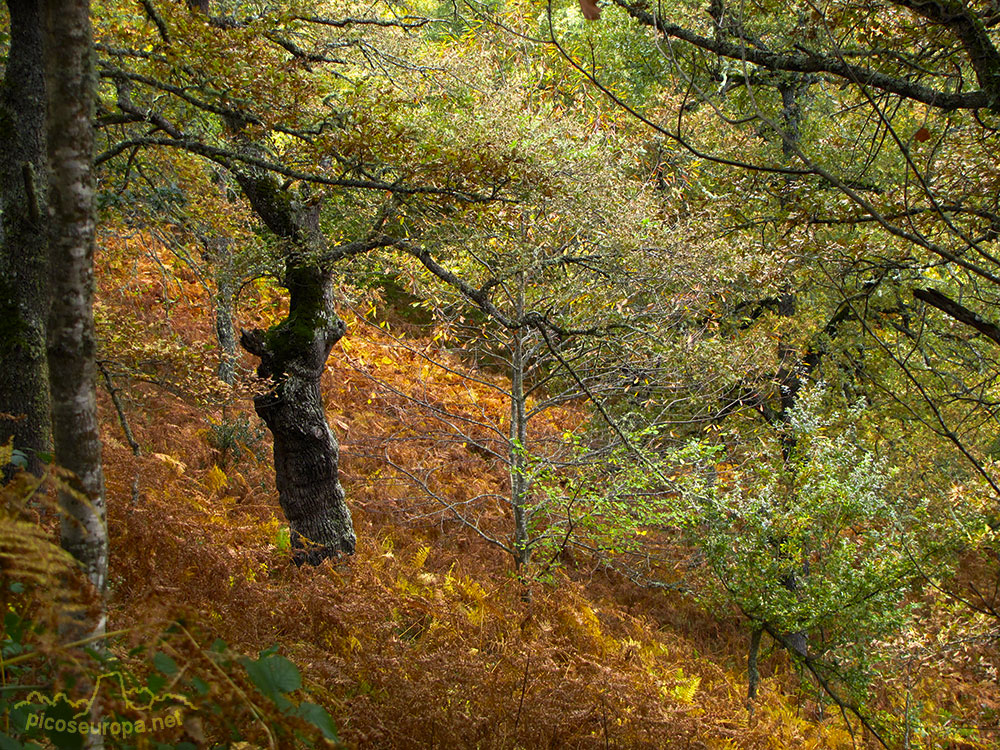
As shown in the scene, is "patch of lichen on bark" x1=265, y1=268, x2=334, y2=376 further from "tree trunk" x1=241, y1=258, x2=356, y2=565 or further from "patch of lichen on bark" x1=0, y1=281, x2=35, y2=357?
"patch of lichen on bark" x1=0, y1=281, x2=35, y2=357

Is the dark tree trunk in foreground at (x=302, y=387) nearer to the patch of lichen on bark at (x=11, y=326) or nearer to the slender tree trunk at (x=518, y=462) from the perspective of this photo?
the slender tree trunk at (x=518, y=462)

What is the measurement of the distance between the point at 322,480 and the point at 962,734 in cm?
656

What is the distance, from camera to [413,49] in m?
7.36

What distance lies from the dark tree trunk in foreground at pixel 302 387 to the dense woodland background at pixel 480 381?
4cm

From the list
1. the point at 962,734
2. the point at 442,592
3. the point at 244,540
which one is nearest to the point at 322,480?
the point at 244,540

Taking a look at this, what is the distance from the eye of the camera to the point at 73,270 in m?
2.40

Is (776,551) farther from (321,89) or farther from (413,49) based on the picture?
(413,49)

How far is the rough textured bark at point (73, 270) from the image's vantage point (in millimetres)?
2299

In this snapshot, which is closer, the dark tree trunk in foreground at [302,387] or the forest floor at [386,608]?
the forest floor at [386,608]

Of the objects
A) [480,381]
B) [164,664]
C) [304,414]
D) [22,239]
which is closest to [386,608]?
[304,414]

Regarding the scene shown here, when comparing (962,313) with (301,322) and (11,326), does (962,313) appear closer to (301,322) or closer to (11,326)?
(301,322)

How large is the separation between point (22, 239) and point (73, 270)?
2.65 metres

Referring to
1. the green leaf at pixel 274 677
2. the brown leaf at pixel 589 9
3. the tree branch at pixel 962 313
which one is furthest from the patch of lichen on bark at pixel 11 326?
the tree branch at pixel 962 313

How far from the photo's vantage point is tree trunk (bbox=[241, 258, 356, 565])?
6.40 metres
